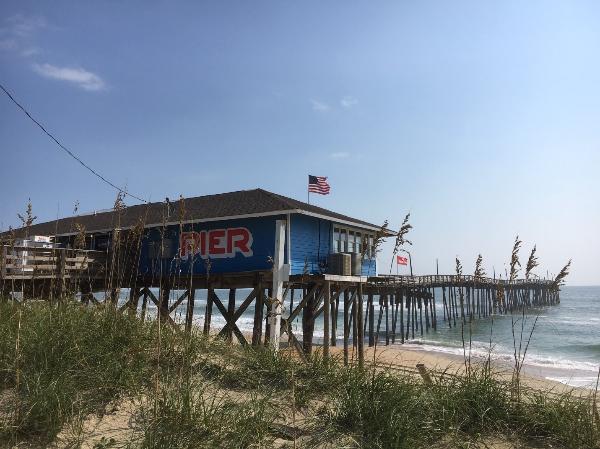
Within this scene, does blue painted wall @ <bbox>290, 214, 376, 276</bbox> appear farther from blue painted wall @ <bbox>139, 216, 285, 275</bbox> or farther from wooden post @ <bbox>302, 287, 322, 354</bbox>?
wooden post @ <bbox>302, 287, 322, 354</bbox>

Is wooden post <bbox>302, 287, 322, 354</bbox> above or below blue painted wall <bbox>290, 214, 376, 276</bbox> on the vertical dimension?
below

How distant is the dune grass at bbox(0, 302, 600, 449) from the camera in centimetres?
374

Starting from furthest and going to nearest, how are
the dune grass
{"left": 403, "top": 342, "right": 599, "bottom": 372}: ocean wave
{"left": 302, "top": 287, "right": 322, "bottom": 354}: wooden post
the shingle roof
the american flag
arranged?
{"left": 403, "top": 342, "right": 599, "bottom": 372}: ocean wave
the american flag
{"left": 302, "top": 287, "right": 322, "bottom": 354}: wooden post
the shingle roof
the dune grass

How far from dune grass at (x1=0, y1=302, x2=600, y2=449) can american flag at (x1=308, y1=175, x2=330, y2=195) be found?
1526 centimetres

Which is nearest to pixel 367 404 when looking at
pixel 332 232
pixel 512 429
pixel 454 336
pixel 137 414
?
pixel 512 429

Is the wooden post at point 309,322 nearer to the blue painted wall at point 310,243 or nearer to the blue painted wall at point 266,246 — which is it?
the blue painted wall at point 310,243

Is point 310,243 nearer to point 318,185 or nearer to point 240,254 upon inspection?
point 240,254

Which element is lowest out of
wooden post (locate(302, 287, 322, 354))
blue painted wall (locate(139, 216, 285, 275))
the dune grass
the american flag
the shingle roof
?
wooden post (locate(302, 287, 322, 354))

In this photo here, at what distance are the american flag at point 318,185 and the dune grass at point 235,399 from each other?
15.3 meters

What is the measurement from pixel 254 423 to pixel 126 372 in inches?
60.7

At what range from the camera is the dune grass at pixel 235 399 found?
12.3 ft

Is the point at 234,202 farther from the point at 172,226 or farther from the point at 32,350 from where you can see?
the point at 32,350

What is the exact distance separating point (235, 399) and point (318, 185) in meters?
16.6

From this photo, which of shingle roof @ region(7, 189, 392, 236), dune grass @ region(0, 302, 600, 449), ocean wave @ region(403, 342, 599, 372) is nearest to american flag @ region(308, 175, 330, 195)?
shingle roof @ region(7, 189, 392, 236)
